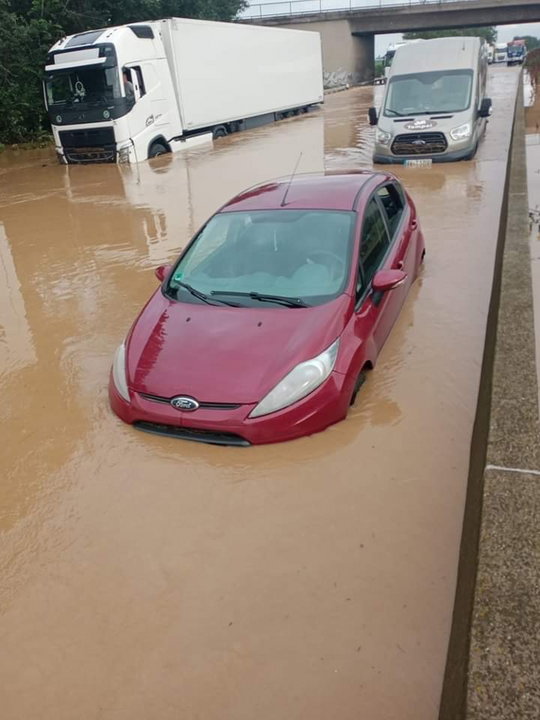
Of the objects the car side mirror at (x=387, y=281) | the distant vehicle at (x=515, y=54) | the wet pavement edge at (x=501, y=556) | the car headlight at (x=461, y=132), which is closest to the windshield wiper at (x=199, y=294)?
the car side mirror at (x=387, y=281)

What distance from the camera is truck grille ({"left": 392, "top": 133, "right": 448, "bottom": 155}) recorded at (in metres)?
13.8

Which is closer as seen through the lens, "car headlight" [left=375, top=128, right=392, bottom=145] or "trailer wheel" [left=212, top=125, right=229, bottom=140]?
"car headlight" [left=375, top=128, right=392, bottom=145]

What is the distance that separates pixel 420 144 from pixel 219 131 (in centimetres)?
1078

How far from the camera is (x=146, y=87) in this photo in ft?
58.9

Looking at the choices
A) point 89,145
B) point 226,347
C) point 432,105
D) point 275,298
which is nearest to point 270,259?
point 275,298

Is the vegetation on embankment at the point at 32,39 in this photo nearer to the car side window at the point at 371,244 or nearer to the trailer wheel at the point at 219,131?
the trailer wheel at the point at 219,131

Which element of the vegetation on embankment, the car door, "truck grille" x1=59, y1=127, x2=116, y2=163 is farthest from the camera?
the vegetation on embankment

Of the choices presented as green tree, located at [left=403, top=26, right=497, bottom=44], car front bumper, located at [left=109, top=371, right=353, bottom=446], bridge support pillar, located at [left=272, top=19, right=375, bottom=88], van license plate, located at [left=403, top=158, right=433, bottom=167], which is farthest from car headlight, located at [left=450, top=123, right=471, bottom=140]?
green tree, located at [left=403, top=26, right=497, bottom=44]

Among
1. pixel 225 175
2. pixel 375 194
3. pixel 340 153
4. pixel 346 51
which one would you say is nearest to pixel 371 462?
pixel 375 194

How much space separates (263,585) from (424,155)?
1264 cm

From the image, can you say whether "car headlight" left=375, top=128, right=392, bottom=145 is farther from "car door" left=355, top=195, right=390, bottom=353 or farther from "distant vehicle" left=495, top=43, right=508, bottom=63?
"distant vehicle" left=495, top=43, right=508, bottom=63

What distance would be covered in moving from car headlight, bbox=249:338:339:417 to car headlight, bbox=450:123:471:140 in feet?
37.1

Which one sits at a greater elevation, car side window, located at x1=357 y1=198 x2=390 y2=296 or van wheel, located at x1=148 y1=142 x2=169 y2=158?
car side window, located at x1=357 y1=198 x2=390 y2=296

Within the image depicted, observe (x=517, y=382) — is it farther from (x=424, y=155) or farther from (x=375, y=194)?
(x=424, y=155)
